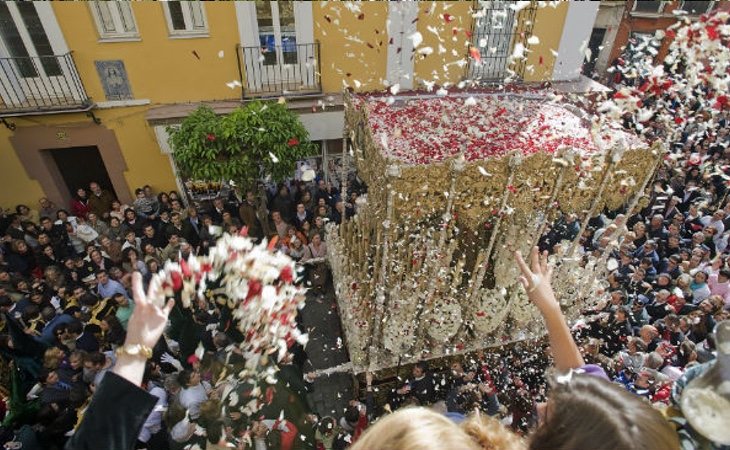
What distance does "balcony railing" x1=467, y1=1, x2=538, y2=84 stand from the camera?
28.6ft

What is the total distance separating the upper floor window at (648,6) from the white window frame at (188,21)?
50.5 ft

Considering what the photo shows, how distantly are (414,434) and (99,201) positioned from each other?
32.4 feet

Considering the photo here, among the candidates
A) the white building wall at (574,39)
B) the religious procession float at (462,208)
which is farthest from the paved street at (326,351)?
the white building wall at (574,39)

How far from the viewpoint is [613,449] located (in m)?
1.30

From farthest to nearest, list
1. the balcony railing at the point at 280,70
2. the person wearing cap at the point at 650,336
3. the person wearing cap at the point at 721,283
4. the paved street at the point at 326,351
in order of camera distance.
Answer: the balcony railing at the point at 280,70 → the person wearing cap at the point at 721,283 → the paved street at the point at 326,351 → the person wearing cap at the point at 650,336

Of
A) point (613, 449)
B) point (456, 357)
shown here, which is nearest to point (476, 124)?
point (456, 357)

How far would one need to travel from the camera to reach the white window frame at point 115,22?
301 inches

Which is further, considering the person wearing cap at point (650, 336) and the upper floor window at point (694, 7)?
the upper floor window at point (694, 7)

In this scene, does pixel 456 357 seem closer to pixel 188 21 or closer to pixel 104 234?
pixel 104 234

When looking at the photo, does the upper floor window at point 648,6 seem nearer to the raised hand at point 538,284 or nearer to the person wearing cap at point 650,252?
the person wearing cap at point 650,252

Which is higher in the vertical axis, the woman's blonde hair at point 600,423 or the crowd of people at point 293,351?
the woman's blonde hair at point 600,423

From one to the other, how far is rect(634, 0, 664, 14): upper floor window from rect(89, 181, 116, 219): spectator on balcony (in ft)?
59.3

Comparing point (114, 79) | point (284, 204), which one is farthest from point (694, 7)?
point (114, 79)

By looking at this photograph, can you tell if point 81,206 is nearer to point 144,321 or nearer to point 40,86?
point 40,86
